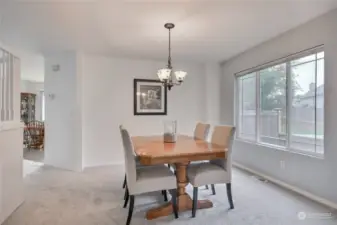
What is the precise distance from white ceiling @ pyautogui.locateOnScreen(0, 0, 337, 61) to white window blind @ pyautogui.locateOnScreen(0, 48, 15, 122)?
1.85 ft

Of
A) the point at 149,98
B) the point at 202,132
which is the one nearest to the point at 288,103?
the point at 202,132

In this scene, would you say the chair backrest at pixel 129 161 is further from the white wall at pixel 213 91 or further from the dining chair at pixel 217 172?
the white wall at pixel 213 91

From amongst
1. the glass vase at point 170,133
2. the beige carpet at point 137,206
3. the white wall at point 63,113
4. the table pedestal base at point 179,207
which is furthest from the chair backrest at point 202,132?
the white wall at point 63,113

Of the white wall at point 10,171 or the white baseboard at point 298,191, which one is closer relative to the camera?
the white wall at point 10,171

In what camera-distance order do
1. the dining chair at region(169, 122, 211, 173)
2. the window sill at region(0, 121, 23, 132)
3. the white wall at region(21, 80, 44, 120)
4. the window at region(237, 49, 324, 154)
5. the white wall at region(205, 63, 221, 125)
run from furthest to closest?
1. the white wall at region(21, 80, 44, 120)
2. the white wall at region(205, 63, 221, 125)
3. the dining chair at region(169, 122, 211, 173)
4. the window at region(237, 49, 324, 154)
5. the window sill at region(0, 121, 23, 132)


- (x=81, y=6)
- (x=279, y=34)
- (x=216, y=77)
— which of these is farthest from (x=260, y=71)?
(x=81, y=6)

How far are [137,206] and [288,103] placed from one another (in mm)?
2599

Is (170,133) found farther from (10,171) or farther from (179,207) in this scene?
(10,171)

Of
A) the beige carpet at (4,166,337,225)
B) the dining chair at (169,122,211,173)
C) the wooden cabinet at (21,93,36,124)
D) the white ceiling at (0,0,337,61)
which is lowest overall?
the beige carpet at (4,166,337,225)

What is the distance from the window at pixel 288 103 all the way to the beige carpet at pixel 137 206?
772mm

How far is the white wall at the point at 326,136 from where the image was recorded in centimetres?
270

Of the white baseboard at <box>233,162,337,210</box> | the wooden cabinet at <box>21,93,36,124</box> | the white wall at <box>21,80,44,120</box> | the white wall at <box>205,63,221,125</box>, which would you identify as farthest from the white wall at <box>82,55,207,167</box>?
the white wall at <box>21,80,44,120</box>

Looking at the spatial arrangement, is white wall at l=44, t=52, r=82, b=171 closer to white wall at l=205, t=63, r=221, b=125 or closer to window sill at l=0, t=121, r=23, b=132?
window sill at l=0, t=121, r=23, b=132

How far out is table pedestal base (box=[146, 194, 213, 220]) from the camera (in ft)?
7.96
